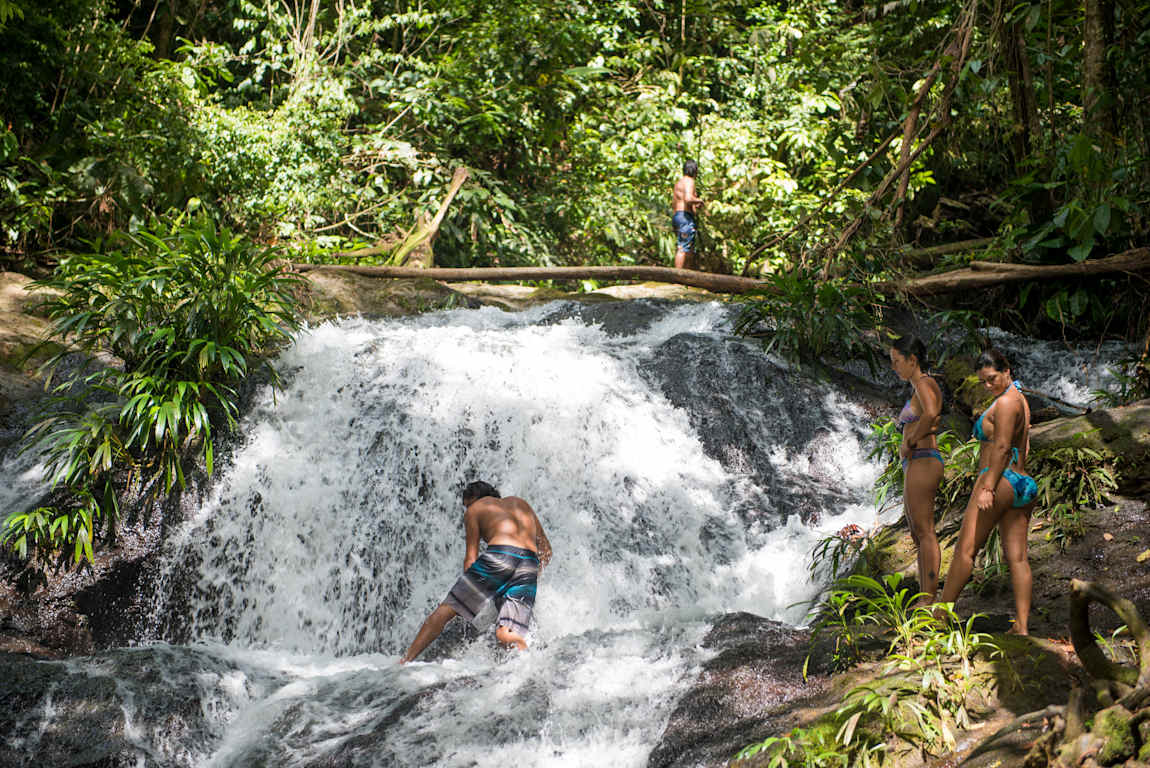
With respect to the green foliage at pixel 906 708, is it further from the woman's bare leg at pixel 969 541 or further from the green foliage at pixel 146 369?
the green foliage at pixel 146 369

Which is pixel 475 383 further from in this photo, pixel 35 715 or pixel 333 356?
pixel 35 715

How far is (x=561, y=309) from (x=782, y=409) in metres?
3.69

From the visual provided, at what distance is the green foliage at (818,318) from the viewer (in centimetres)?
918

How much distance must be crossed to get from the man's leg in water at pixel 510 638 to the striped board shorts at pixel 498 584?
10cm

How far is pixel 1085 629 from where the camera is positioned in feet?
9.82

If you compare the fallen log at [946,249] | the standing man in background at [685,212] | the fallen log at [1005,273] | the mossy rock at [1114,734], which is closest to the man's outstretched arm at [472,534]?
the mossy rock at [1114,734]

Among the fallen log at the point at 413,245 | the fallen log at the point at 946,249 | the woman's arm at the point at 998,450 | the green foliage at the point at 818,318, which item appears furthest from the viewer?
the fallen log at the point at 413,245

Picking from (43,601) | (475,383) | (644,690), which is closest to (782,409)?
(475,383)

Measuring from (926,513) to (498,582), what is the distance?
8.97ft

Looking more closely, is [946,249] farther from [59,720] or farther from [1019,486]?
[59,720]

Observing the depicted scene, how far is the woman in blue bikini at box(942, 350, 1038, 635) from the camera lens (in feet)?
14.0

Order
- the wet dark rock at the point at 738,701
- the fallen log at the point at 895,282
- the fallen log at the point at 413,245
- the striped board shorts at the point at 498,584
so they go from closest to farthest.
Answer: the wet dark rock at the point at 738,701 → the striped board shorts at the point at 498,584 → the fallen log at the point at 895,282 → the fallen log at the point at 413,245

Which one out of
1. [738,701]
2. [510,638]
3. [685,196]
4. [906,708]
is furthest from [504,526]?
[685,196]

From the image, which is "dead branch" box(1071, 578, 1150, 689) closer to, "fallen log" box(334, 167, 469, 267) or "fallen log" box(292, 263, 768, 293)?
"fallen log" box(292, 263, 768, 293)
